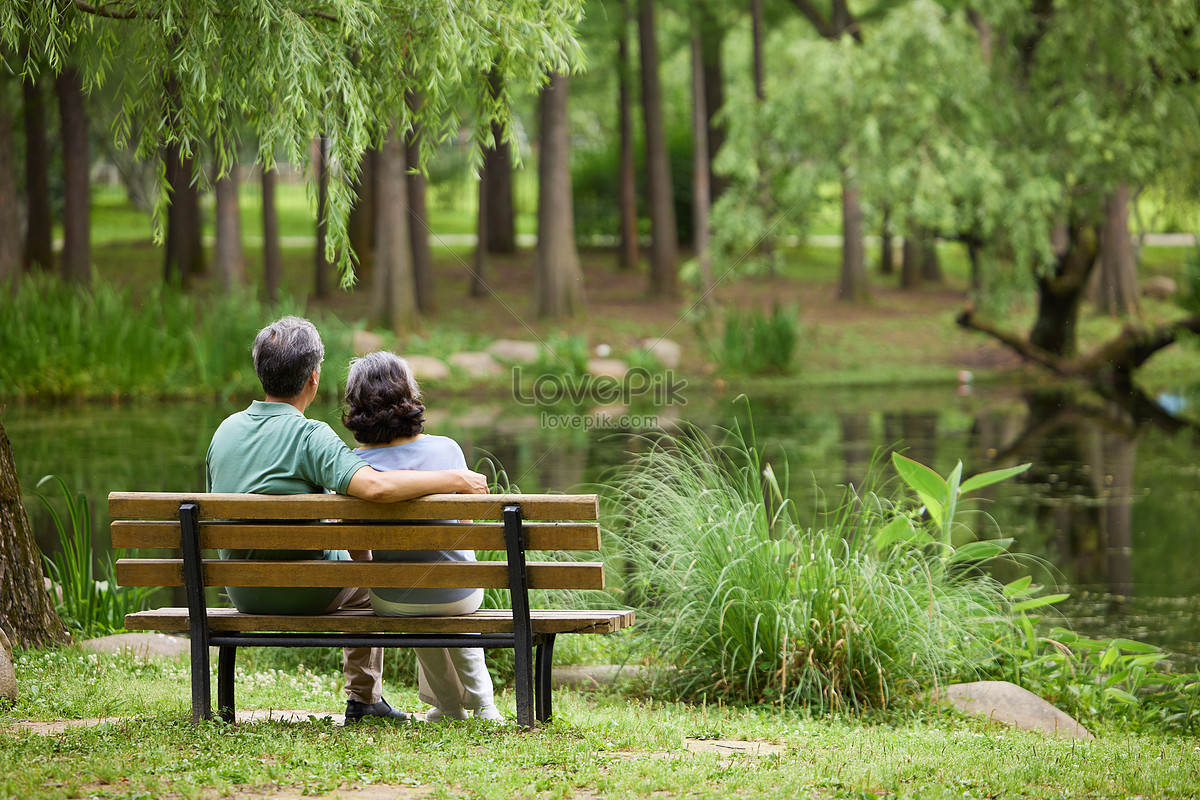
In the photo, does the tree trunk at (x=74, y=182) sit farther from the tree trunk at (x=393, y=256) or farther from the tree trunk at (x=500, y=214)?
the tree trunk at (x=500, y=214)

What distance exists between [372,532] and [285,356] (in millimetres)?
651

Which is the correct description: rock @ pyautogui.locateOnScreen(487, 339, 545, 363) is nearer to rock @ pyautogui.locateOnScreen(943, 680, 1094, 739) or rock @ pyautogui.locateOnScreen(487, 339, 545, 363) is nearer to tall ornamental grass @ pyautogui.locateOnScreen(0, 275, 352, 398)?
tall ornamental grass @ pyautogui.locateOnScreen(0, 275, 352, 398)

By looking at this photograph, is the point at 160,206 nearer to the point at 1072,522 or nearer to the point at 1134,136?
the point at 1072,522

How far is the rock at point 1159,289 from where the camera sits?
2592 cm

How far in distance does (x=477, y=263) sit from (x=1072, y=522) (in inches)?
656

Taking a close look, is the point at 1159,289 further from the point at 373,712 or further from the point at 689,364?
the point at 373,712

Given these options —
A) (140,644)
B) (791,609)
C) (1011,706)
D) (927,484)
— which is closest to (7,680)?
(140,644)

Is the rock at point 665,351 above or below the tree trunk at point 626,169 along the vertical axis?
below

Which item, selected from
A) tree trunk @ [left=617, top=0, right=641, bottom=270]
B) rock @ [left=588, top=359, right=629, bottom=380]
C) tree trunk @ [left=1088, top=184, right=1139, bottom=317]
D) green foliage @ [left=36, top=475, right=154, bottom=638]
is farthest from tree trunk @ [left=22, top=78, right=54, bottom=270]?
tree trunk @ [left=1088, top=184, right=1139, bottom=317]

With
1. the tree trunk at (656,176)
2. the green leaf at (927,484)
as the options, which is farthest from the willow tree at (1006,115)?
the green leaf at (927,484)

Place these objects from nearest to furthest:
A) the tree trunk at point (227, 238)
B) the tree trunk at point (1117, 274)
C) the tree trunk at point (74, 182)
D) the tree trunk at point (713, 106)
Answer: the tree trunk at point (74, 182), the tree trunk at point (227, 238), the tree trunk at point (1117, 274), the tree trunk at point (713, 106)

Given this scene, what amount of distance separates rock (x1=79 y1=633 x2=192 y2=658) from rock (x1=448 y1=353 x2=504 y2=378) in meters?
12.4

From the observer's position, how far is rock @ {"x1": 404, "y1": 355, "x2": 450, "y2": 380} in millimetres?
17719

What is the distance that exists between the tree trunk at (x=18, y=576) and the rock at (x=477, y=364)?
42.1 feet
